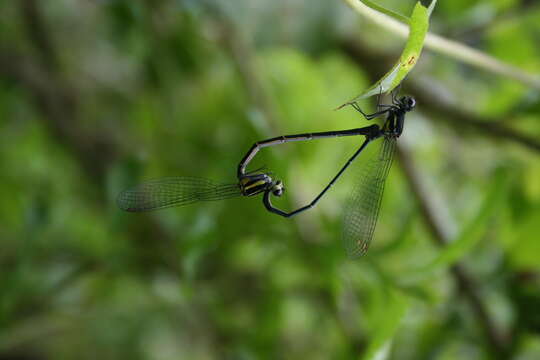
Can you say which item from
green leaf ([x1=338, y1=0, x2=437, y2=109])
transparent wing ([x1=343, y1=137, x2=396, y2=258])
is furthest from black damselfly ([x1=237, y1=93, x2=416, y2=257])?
green leaf ([x1=338, y1=0, x2=437, y2=109])

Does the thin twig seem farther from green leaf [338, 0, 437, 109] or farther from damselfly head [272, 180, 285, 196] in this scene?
damselfly head [272, 180, 285, 196]

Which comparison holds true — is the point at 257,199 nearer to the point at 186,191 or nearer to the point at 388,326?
the point at 186,191

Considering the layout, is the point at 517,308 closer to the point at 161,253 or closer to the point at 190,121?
the point at 161,253

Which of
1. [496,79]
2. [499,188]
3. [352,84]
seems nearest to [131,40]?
[352,84]

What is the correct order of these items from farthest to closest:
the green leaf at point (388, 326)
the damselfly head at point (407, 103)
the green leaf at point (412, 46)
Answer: the damselfly head at point (407, 103)
the green leaf at point (388, 326)
the green leaf at point (412, 46)

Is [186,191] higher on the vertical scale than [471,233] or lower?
higher

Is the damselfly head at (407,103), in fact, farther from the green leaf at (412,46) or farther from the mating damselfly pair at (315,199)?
the green leaf at (412,46)

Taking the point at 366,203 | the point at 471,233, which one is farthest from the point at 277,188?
the point at 471,233

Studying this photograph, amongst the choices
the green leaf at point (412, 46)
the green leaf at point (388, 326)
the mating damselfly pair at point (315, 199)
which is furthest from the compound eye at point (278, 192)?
the green leaf at point (412, 46)
